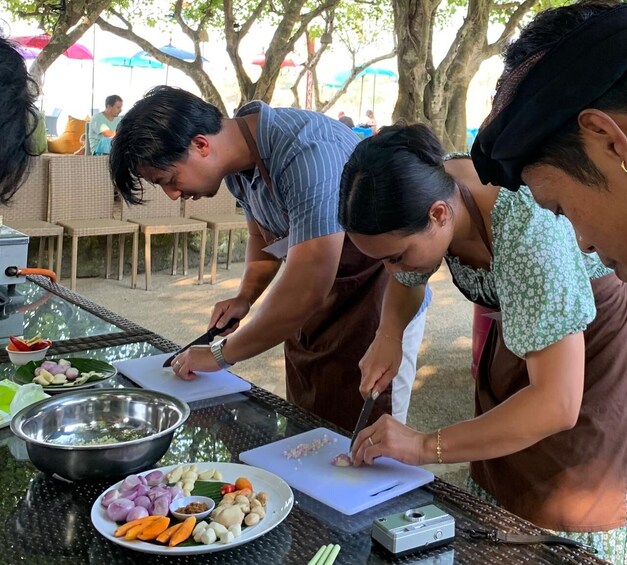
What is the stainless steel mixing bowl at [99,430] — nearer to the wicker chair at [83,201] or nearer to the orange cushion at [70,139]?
the wicker chair at [83,201]

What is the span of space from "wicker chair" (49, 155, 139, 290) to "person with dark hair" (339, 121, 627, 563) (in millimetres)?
4431

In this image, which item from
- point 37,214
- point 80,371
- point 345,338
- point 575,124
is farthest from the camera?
point 37,214

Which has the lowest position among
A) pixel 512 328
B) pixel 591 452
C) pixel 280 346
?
pixel 280 346

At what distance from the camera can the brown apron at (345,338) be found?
2.01m

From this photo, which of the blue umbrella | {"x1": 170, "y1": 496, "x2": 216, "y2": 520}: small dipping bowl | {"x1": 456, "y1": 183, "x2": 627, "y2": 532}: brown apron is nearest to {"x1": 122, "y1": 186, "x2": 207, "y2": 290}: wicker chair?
{"x1": 456, "y1": 183, "x2": 627, "y2": 532}: brown apron

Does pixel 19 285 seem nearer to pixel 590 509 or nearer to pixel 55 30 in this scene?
pixel 590 509

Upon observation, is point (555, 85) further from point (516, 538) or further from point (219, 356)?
point (219, 356)

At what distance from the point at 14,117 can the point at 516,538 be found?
944 millimetres

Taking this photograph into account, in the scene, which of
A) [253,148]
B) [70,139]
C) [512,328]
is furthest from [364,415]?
[70,139]

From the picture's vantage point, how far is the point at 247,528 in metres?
1.04

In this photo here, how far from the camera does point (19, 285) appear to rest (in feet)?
8.11

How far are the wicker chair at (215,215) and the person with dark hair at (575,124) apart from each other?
559 centimetres

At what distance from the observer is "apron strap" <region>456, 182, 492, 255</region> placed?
54.9 inches

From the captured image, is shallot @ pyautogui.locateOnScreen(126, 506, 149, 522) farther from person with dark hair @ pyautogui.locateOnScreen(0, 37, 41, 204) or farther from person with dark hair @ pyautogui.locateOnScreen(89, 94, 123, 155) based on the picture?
person with dark hair @ pyautogui.locateOnScreen(89, 94, 123, 155)
